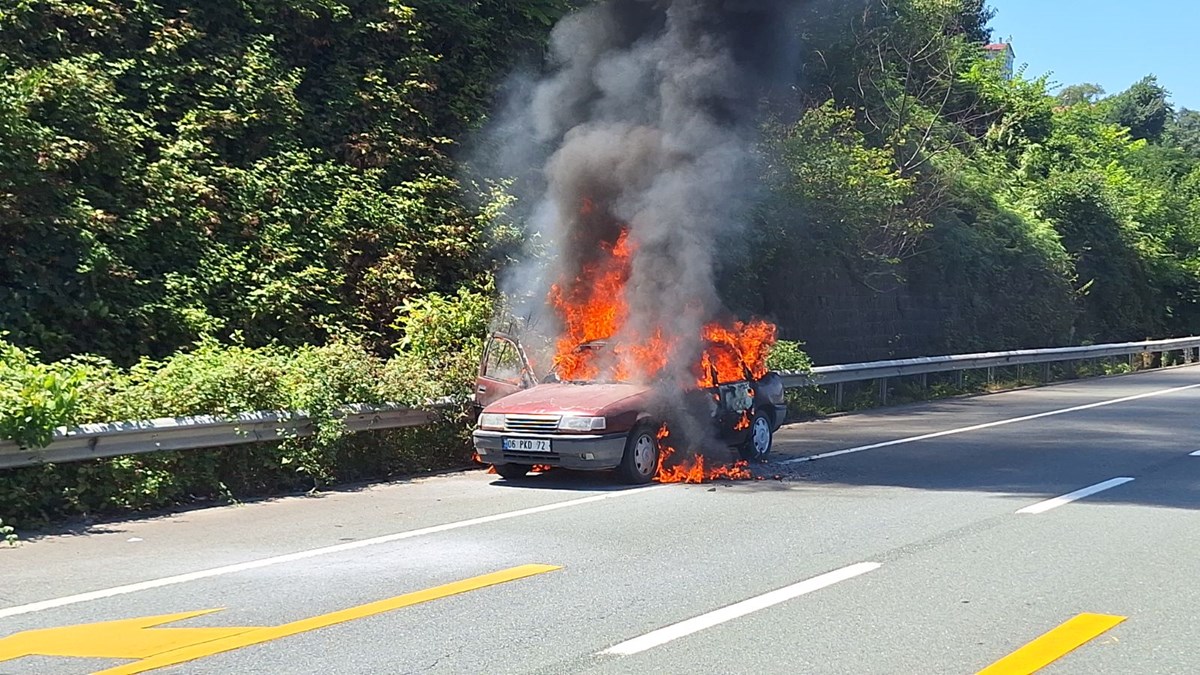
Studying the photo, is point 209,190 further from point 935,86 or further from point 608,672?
point 935,86

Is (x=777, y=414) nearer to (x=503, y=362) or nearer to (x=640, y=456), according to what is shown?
(x=640, y=456)

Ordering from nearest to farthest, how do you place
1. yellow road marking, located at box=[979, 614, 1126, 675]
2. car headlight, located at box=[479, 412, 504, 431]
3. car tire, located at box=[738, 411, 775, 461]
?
yellow road marking, located at box=[979, 614, 1126, 675] → car headlight, located at box=[479, 412, 504, 431] → car tire, located at box=[738, 411, 775, 461]

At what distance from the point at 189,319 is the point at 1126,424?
1291 centimetres

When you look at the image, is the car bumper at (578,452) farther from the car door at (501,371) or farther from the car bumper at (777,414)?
the car bumper at (777,414)

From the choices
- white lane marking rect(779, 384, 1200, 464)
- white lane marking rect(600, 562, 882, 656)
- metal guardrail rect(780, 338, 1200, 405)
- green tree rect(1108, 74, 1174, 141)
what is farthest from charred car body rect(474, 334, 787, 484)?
green tree rect(1108, 74, 1174, 141)

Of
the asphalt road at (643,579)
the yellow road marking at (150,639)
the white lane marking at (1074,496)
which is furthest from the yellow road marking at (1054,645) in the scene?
the white lane marking at (1074,496)

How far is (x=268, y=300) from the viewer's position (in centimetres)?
1598

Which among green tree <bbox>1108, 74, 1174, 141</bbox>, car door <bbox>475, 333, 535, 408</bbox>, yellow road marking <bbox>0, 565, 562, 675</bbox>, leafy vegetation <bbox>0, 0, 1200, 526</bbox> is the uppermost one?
green tree <bbox>1108, 74, 1174, 141</bbox>

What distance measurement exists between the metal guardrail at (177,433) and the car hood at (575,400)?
1277mm

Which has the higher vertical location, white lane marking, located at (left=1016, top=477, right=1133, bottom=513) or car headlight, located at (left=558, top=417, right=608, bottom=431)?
car headlight, located at (left=558, top=417, right=608, bottom=431)

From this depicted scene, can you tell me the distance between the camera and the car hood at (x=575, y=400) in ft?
38.3

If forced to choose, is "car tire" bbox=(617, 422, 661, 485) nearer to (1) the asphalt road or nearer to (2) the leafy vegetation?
(1) the asphalt road

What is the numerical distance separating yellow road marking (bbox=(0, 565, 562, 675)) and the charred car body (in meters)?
4.70

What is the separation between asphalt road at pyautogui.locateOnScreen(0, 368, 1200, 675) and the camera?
5.88 meters
